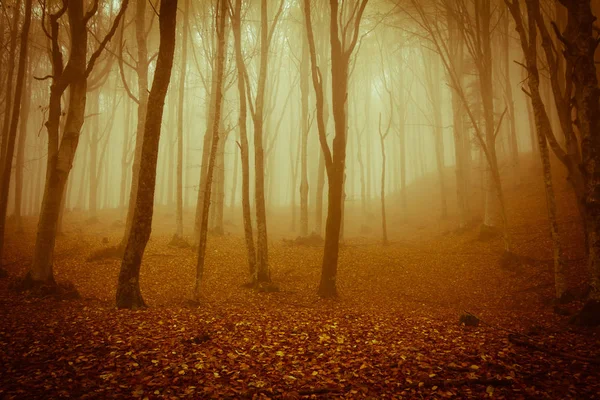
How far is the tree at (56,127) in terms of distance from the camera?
6801 mm

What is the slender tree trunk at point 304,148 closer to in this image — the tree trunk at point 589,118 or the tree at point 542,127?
the tree at point 542,127

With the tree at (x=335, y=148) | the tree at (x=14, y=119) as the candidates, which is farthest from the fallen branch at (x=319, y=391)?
the tree at (x=14, y=119)

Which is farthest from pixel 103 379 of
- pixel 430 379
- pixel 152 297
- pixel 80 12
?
pixel 80 12

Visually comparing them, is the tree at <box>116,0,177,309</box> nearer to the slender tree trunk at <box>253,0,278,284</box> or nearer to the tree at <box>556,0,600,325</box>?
the slender tree trunk at <box>253,0,278,284</box>

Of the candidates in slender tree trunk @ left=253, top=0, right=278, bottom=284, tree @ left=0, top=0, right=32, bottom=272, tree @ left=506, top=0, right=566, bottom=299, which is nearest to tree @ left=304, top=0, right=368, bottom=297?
slender tree trunk @ left=253, top=0, right=278, bottom=284

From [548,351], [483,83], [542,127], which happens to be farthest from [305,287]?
[483,83]

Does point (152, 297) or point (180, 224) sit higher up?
point (180, 224)

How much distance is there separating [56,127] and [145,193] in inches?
160

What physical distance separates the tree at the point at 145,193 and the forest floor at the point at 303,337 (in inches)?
23.2

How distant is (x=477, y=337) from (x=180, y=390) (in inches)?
183

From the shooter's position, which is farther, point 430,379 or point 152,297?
point 152,297

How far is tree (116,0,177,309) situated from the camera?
5770mm

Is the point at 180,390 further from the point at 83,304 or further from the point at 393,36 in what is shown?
the point at 393,36

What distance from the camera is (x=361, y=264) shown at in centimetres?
1170
